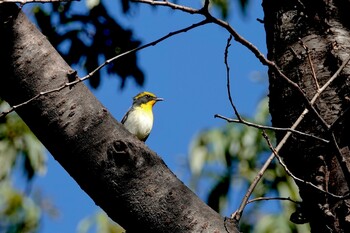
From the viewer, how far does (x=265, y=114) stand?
730 centimetres

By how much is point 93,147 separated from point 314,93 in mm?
922

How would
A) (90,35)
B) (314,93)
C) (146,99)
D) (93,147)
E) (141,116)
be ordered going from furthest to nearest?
1. (146,99)
2. (141,116)
3. (90,35)
4. (314,93)
5. (93,147)

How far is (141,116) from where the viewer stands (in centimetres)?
746

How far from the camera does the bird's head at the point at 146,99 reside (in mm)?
7965

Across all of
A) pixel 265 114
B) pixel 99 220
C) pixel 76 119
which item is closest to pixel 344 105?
A: pixel 76 119

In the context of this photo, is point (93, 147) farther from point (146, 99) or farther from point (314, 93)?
point (146, 99)

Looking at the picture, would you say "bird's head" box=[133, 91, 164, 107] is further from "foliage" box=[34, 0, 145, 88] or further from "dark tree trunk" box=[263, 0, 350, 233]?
"dark tree trunk" box=[263, 0, 350, 233]

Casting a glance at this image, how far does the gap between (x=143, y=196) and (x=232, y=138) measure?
4849mm

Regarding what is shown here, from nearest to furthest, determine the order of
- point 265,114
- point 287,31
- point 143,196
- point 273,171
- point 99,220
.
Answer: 1. point 143,196
2. point 287,31
3. point 273,171
4. point 265,114
5. point 99,220

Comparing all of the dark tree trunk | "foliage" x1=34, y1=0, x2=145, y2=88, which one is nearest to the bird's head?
"foliage" x1=34, y1=0, x2=145, y2=88

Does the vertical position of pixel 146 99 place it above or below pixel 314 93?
above

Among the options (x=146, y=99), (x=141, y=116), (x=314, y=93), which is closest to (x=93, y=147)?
(x=314, y=93)

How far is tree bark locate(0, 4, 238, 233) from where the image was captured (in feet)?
7.19

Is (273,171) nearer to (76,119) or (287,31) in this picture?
(287,31)
